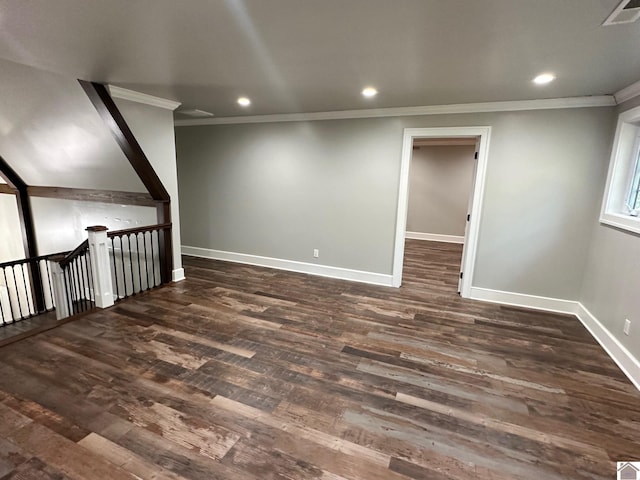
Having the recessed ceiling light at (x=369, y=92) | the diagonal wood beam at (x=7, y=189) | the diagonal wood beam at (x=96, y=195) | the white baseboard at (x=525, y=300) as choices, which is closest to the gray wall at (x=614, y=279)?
the white baseboard at (x=525, y=300)

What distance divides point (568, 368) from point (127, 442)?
11.1 feet

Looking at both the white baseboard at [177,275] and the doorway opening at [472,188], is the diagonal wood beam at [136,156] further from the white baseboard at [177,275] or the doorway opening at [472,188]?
the doorway opening at [472,188]

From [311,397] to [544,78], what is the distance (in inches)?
133

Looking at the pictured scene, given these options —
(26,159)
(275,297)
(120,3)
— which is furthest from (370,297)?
(26,159)

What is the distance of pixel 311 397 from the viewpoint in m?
2.17

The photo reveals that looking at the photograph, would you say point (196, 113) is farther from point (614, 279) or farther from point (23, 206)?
point (614, 279)

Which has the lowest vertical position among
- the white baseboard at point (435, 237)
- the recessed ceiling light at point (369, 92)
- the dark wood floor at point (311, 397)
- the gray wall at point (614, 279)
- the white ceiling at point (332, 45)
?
the dark wood floor at point (311, 397)

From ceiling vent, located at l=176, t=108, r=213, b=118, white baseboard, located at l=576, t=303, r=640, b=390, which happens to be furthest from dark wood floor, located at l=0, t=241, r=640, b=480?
ceiling vent, located at l=176, t=108, r=213, b=118

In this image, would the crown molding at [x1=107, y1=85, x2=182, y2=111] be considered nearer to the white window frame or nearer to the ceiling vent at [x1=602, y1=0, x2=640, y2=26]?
the ceiling vent at [x1=602, y1=0, x2=640, y2=26]

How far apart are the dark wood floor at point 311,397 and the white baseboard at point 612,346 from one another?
0.27ft

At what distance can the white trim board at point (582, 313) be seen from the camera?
2513mm

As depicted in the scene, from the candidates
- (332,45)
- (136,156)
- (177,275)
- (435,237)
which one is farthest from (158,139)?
(435,237)

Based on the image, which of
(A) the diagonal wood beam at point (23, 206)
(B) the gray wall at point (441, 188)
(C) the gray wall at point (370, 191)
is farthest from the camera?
(B) the gray wall at point (441, 188)

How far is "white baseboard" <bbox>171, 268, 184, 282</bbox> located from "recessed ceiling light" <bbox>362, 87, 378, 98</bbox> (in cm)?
352
